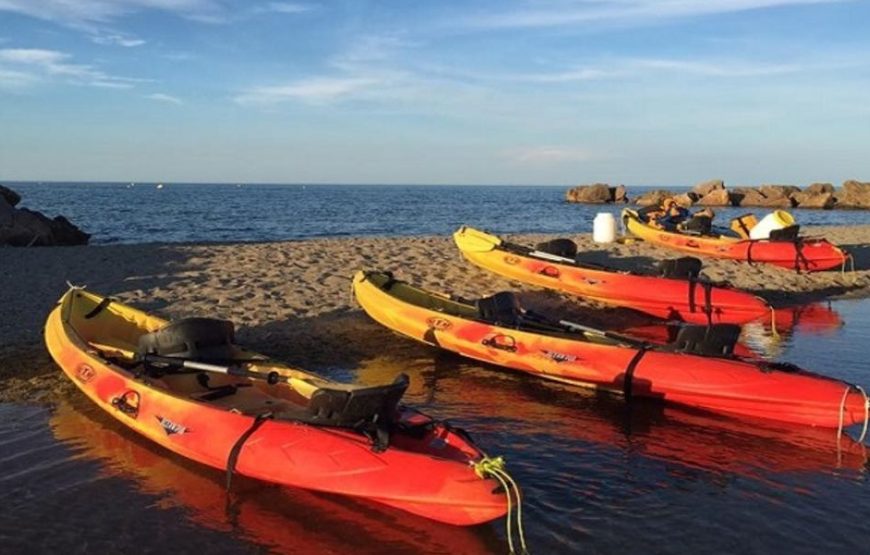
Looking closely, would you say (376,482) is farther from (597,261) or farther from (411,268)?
(597,261)

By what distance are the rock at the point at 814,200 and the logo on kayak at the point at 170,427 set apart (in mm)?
74546

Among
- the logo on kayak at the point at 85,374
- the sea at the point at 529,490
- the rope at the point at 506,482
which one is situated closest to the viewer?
the rope at the point at 506,482

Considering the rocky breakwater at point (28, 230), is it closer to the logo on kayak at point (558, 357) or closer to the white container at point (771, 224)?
the logo on kayak at point (558, 357)

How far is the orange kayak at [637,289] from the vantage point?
13828 millimetres

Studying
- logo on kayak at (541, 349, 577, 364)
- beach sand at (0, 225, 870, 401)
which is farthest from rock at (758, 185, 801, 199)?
logo on kayak at (541, 349, 577, 364)

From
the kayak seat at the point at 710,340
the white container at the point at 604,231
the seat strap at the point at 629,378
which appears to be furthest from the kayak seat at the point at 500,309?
the white container at the point at 604,231

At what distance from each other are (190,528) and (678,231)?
18483mm

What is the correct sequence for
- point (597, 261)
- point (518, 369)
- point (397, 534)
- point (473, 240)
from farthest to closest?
point (597, 261)
point (473, 240)
point (518, 369)
point (397, 534)

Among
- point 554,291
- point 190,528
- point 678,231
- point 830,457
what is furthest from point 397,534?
point 678,231

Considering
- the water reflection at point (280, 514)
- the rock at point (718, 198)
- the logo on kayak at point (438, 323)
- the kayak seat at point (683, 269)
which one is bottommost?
the water reflection at point (280, 514)

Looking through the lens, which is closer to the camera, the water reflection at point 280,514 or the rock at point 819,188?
the water reflection at point 280,514

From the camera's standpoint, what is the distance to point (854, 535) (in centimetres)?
606

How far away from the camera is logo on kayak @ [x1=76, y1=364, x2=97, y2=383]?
8320mm

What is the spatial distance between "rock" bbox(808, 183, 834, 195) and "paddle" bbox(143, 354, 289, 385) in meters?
80.3
